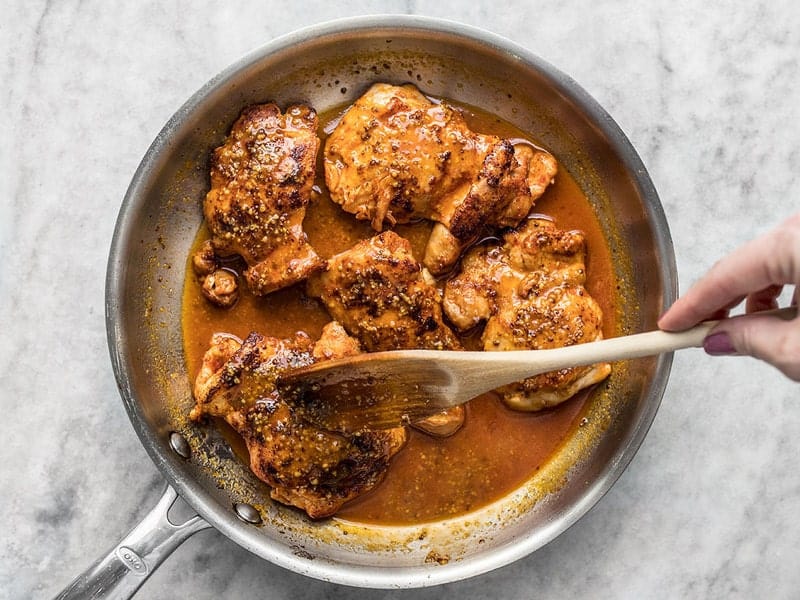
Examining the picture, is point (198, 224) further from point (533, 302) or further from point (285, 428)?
point (533, 302)

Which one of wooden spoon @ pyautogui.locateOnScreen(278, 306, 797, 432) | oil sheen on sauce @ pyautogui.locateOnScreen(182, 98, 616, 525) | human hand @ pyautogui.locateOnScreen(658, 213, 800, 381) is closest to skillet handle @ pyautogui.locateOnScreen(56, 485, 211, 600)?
oil sheen on sauce @ pyautogui.locateOnScreen(182, 98, 616, 525)

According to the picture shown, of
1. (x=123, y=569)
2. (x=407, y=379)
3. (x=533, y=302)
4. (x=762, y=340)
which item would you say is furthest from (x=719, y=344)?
(x=123, y=569)

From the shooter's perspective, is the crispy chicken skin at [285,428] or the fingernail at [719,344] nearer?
the fingernail at [719,344]

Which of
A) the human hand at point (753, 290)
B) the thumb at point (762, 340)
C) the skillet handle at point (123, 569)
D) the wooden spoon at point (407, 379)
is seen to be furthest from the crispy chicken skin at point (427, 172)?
the skillet handle at point (123, 569)

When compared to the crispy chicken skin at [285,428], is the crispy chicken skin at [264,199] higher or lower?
higher

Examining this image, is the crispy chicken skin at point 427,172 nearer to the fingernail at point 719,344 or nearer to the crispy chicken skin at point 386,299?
the crispy chicken skin at point 386,299

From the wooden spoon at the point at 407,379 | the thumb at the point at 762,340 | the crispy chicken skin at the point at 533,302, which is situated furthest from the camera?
the crispy chicken skin at the point at 533,302

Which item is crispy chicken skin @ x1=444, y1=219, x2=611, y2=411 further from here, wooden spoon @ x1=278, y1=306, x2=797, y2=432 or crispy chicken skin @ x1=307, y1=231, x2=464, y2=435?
wooden spoon @ x1=278, y1=306, x2=797, y2=432
